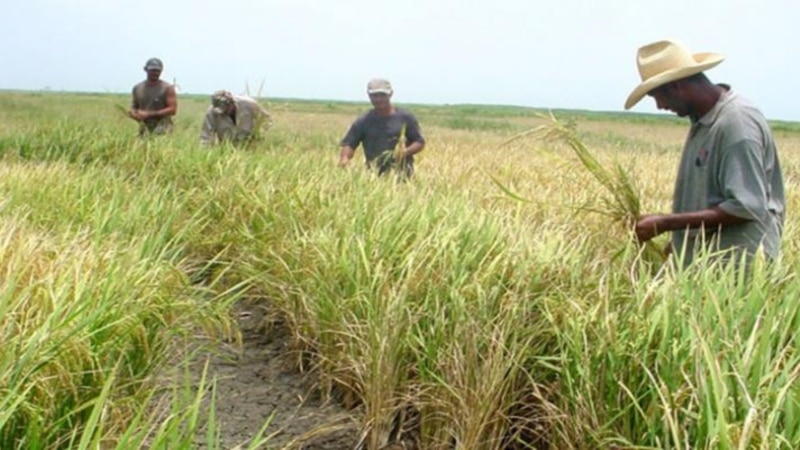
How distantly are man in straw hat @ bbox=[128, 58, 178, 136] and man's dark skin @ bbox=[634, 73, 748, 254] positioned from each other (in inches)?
232

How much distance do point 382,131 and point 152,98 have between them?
3023 millimetres

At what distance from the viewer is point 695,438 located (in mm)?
1976

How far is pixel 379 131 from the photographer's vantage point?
6258mm

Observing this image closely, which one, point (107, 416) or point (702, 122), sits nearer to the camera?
point (107, 416)

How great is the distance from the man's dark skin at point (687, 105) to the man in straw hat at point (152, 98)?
19.3 feet

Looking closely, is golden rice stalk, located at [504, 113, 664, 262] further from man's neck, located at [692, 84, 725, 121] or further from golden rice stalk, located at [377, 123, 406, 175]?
golden rice stalk, located at [377, 123, 406, 175]

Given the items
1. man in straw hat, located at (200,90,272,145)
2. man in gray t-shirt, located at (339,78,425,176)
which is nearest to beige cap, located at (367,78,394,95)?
man in gray t-shirt, located at (339,78,425,176)

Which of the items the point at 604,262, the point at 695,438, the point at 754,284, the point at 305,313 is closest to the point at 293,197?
the point at 305,313

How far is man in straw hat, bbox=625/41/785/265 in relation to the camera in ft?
9.57

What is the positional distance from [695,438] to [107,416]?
152 cm

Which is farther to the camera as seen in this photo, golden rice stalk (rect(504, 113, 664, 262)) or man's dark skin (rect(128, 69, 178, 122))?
man's dark skin (rect(128, 69, 178, 122))

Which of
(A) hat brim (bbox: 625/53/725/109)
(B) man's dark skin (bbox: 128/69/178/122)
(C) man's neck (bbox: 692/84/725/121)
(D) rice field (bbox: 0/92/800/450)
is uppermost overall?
(A) hat brim (bbox: 625/53/725/109)

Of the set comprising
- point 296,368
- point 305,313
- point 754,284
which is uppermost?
point 754,284

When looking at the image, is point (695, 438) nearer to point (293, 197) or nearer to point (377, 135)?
point (293, 197)
